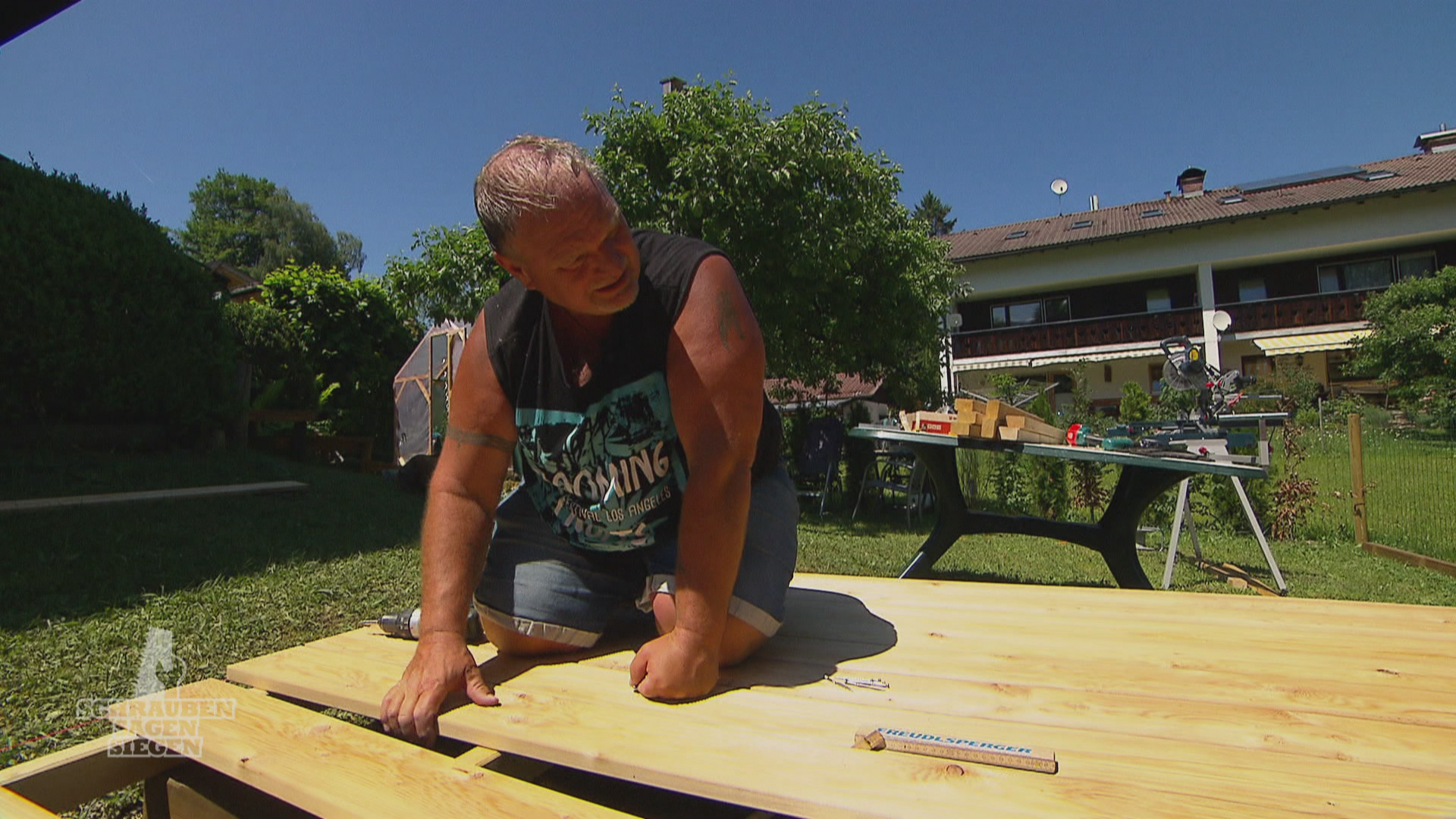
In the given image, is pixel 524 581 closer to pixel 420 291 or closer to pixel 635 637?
pixel 635 637

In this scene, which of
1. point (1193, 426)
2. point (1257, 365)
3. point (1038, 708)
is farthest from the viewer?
point (1257, 365)

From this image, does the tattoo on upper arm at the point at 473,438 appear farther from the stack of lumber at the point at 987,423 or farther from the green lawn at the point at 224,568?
the stack of lumber at the point at 987,423

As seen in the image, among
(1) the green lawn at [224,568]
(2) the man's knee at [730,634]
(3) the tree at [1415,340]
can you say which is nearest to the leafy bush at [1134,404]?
(1) the green lawn at [224,568]

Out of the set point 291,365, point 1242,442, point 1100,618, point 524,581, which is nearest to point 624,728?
point 524,581

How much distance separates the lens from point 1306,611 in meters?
1.92

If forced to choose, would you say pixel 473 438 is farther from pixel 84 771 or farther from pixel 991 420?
pixel 991 420

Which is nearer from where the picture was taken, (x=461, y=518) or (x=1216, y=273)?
(x=461, y=518)

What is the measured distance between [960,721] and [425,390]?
980 cm

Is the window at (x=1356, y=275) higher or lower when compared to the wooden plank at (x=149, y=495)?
higher

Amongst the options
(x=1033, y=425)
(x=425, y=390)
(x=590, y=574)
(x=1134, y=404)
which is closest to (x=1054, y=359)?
(x=1134, y=404)

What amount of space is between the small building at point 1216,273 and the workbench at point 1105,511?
70.4ft

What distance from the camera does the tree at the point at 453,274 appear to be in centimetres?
843

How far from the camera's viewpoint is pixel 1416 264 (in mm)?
21375

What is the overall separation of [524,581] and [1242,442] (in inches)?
226
